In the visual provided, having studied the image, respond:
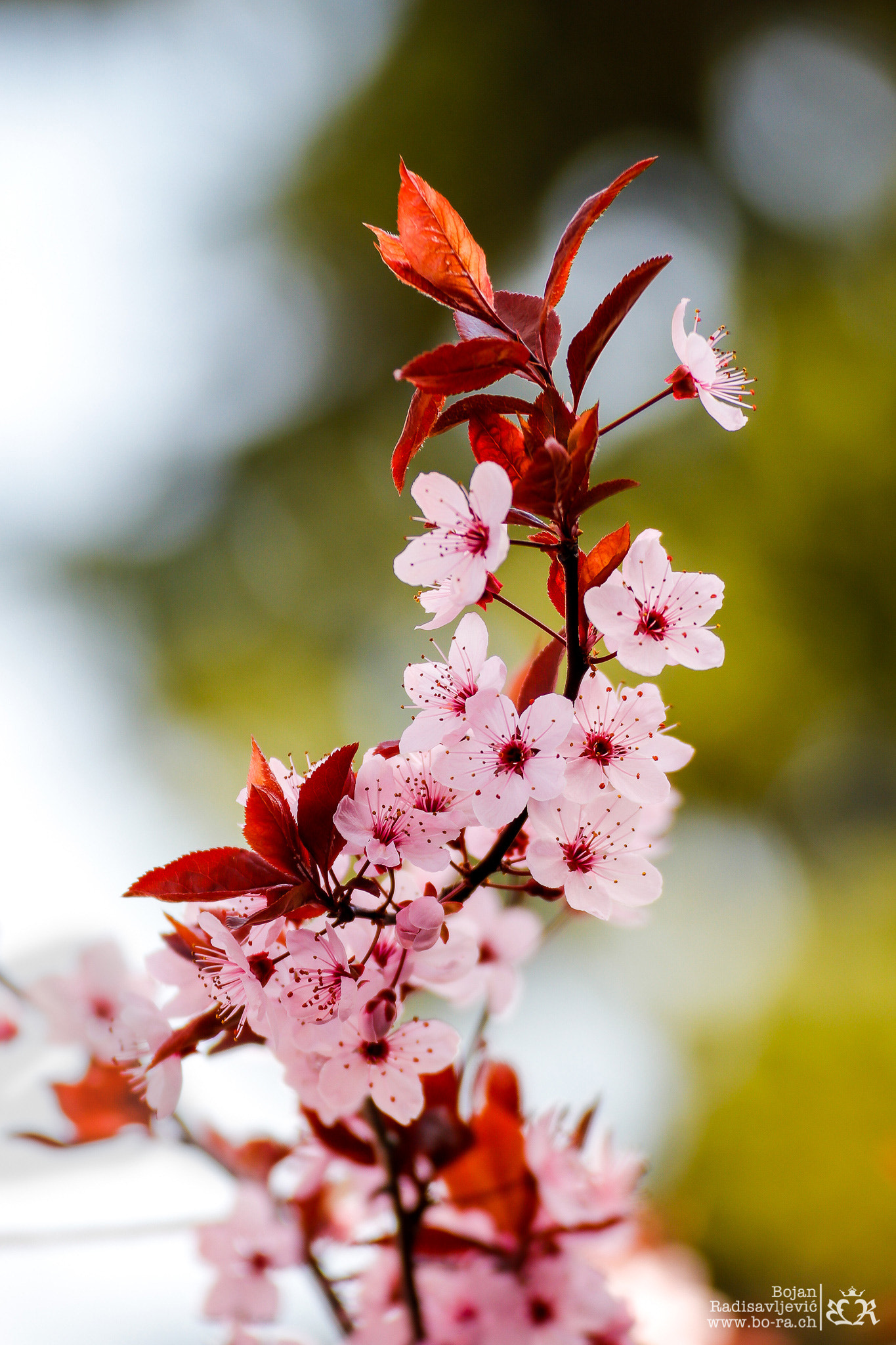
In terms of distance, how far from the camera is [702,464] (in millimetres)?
3090

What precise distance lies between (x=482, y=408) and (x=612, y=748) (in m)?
0.16

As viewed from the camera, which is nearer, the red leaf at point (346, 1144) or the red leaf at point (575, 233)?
the red leaf at point (575, 233)

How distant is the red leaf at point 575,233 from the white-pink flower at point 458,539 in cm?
10

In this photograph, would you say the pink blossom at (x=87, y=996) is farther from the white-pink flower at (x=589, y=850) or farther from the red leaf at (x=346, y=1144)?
the white-pink flower at (x=589, y=850)

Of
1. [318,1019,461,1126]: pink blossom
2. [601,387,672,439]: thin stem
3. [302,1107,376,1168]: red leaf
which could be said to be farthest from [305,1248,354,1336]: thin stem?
[601,387,672,439]: thin stem

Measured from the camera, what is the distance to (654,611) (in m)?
0.39

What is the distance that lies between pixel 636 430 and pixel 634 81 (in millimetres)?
1449

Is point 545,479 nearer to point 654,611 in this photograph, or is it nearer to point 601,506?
point 654,611

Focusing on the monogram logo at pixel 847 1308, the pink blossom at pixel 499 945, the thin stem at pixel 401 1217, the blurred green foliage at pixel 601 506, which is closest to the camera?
the thin stem at pixel 401 1217

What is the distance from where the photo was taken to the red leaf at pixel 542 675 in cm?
40

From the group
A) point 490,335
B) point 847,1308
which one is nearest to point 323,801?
point 490,335

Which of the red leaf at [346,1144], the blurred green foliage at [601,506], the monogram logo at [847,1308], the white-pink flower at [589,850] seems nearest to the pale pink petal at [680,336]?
the white-pink flower at [589,850]

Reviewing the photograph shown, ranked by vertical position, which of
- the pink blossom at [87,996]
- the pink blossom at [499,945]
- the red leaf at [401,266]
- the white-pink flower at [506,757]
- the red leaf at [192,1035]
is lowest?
the pink blossom at [87,996]

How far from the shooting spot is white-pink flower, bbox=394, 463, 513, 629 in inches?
14.1
